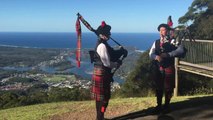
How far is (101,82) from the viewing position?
7160 millimetres

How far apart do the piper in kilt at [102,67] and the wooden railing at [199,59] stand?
19.3 feet

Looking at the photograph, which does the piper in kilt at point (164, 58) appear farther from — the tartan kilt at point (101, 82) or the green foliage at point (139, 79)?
the green foliage at point (139, 79)

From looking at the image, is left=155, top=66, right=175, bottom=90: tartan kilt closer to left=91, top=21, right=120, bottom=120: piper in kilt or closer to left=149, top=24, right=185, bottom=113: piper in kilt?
left=149, top=24, right=185, bottom=113: piper in kilt

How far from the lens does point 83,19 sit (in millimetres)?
7602

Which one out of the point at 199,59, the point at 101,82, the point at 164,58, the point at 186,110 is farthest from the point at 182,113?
the point at 199,59

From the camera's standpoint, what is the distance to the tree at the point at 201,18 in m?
27.3

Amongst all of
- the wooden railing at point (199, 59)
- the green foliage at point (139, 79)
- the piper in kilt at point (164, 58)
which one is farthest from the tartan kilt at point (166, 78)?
the green foliage at point (139, 79)

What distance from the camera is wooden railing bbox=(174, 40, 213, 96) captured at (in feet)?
41.2

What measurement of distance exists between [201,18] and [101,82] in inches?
1066

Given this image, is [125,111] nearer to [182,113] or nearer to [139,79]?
[182,113]

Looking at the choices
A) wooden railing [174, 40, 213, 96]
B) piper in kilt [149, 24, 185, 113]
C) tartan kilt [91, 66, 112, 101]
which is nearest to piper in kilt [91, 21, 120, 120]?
tartan kilt [91, 66, 112, 101]

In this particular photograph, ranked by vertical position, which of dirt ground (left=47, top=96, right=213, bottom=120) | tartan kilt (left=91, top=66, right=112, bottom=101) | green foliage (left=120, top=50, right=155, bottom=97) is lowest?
green foliage (left=120, top=50, right=155, bottom=97)

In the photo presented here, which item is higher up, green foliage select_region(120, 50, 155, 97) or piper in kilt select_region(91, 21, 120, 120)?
piper in kilt select_region(91, 21, 120, 120)

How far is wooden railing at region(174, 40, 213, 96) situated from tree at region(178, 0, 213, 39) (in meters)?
13.4
